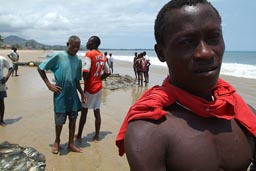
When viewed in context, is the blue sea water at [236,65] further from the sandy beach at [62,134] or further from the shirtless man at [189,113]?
the shirtless man at [189,113]

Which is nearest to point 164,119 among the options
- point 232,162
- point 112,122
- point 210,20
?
point 232,162

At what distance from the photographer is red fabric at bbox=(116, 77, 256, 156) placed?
1.32 meters

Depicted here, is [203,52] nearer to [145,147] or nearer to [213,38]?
[213,38]

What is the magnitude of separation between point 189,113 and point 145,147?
30 cm

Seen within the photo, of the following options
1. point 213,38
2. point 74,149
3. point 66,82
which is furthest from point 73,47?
point 213,38

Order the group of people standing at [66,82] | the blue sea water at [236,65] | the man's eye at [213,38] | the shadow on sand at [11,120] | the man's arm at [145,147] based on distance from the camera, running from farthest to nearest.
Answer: the blue sea water at [236,65]
the shadow on sand at [11,120]
the group of people standing at [66,82]
the man's eye at [213,38]
the man's arm at [145,147]

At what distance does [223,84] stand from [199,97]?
0.68 ft

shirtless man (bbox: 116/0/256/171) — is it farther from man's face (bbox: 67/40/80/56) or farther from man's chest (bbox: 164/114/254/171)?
man's face (bbox: 67/40/80/56)

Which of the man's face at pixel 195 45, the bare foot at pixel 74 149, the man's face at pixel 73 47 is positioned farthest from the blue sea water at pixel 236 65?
the man's face at pixel 195 45

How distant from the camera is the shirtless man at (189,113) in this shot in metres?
1.28

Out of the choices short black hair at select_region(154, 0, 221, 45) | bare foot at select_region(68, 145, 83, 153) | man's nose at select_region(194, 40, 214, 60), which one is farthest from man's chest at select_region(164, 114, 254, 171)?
bare foot at select_region(68, 145, 83, 153)

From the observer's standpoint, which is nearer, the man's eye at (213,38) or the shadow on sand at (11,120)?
the man's eye at (213,38)

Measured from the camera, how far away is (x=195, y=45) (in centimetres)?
133

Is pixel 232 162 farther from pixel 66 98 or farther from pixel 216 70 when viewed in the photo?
pixel 66 98
